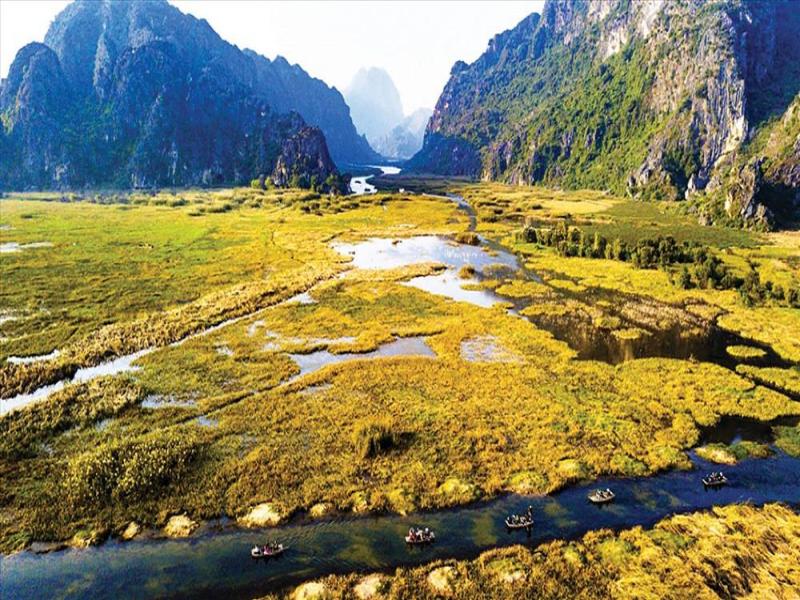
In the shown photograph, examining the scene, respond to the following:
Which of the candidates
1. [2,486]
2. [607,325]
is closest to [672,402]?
[607,325]

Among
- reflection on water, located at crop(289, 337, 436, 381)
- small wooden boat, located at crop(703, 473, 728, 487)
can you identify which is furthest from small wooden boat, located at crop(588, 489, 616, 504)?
reflection on water, located at crop(289, 337, 436, 381)

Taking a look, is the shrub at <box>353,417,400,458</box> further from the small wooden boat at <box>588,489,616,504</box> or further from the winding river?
the small wooden boat at <box>588,489,616,504</box>

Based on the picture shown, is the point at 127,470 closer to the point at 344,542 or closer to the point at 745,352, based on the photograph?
the point at 344,542

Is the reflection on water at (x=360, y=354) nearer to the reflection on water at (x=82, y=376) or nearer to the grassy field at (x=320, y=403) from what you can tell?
the grassy field at (x=320, y=403)

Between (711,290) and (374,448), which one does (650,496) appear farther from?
(711,290)

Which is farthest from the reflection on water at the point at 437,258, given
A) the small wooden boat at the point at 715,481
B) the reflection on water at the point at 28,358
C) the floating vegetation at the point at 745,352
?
the reflection on water at the point at 28,358

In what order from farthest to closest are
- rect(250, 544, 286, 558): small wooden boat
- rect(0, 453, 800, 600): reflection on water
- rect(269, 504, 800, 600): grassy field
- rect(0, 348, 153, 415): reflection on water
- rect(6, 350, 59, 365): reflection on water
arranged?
rect(6, 350, 59, 365): reflection on water → rect(0, 348, 153, 415): reflection on water → rect(250, 544, 286, 558): small wooden boat → rect(0, 453, 800, 600): reflection on water → rect(269, 504, 800, 600): grassy field

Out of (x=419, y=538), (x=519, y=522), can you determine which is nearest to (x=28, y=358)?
(x=419, y=538)
